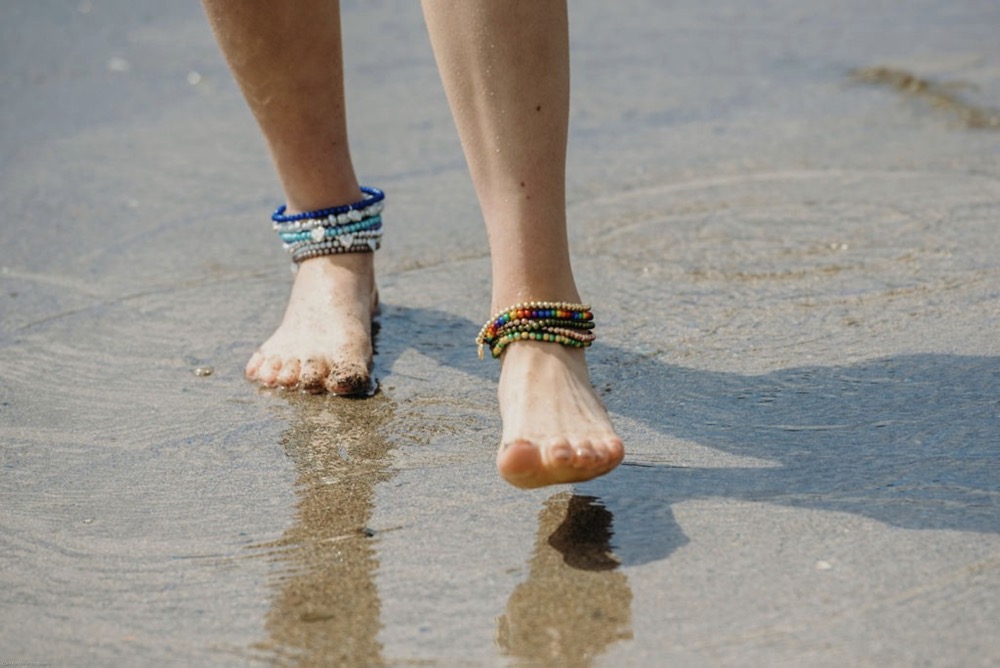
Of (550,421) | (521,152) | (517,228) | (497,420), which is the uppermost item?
(521,152)

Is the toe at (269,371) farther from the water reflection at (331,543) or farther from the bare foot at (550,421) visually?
the bare foot at (550,421)

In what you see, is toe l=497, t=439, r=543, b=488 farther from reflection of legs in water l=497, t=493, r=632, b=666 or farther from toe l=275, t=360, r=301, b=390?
toe l=275, t=360, r=301, b=390

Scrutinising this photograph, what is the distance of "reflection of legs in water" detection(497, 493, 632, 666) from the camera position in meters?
1.45

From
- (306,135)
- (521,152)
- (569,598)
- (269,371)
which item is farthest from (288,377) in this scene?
(569,598)

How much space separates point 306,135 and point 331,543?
99 centimetres

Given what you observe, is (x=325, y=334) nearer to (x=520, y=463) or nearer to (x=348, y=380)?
(x=348, y=380)

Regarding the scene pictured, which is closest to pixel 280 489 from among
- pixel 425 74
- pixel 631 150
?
pixel 631 150

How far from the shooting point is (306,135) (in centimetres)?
245

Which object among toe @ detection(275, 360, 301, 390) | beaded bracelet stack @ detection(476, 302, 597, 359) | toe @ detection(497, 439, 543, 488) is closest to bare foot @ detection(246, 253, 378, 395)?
toe @ detection(275, 360, 301, 390)

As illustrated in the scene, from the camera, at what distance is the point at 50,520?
5.98 ft

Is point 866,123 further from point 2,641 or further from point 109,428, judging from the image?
point 2,641

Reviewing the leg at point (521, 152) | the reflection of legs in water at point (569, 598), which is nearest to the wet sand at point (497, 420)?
the reflection of legs in water at point (569, 598)

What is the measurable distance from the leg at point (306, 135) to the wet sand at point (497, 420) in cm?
10

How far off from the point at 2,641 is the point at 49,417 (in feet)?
2.28
